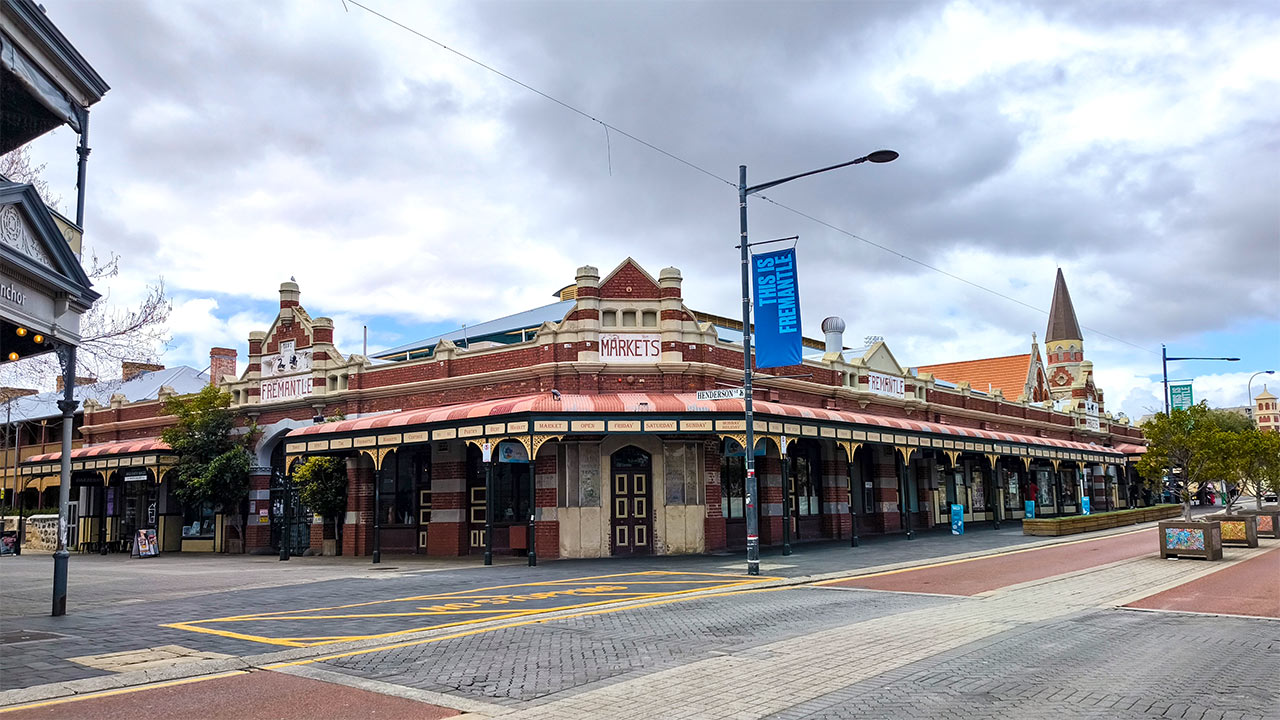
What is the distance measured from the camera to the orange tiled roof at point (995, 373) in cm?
5275

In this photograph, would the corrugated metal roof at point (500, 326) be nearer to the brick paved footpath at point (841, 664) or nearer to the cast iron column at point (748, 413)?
the cast iron column at point (748, 413)

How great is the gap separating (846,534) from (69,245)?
25.4 meters

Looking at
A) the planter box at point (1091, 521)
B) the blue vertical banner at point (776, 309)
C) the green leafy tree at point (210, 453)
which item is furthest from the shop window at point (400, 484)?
the planter box at point (1091, 521)

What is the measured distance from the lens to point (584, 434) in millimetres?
23719

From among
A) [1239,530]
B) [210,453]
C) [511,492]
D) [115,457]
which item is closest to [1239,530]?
[1239,530]

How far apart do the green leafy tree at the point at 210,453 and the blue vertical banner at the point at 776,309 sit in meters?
20.6

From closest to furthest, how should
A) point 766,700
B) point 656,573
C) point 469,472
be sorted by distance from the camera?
point 766,700
point 656,573
point 469,472

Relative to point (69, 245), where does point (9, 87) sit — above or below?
above

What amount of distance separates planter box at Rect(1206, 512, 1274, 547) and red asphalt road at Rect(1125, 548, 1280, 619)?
16.9 feet

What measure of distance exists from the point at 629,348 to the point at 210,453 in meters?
17.0

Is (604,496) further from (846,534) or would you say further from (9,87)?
(9,87)

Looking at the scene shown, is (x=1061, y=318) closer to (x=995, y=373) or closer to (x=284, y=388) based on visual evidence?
(x=995, y=373)

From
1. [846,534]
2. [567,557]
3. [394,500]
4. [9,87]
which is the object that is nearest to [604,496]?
[567,557]

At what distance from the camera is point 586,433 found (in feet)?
75.6
